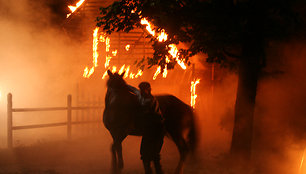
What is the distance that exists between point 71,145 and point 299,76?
8.04 m

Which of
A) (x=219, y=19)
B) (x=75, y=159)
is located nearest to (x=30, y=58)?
(x=75, y=159)

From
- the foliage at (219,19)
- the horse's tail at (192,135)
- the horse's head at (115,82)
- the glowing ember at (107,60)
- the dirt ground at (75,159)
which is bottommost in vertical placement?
the dirt ground at (75,159)

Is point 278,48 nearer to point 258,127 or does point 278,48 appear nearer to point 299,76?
point 299,76

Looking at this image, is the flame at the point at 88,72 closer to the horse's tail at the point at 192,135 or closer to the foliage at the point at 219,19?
the foliage at the point at 219,19

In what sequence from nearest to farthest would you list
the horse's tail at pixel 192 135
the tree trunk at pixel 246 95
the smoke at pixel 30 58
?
the horse's tail at pixel 192 135, the tree trunk at pixel 246 95, the smoke at pixel 30 58

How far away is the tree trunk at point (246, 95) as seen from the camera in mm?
8008

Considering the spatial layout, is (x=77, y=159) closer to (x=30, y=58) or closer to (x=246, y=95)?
(x=246, y=95)

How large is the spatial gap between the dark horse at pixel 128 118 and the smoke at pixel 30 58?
11.5 metres

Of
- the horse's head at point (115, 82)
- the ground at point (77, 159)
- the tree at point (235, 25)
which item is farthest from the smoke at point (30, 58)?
the horse's head at point (115, 82)

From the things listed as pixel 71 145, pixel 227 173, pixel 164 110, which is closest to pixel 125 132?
pixel 164 110

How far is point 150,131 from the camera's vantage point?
6012 mm

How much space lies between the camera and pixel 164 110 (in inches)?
281

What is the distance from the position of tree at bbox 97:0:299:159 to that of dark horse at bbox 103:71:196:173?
141cm

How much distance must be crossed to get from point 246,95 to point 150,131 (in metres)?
3.28
